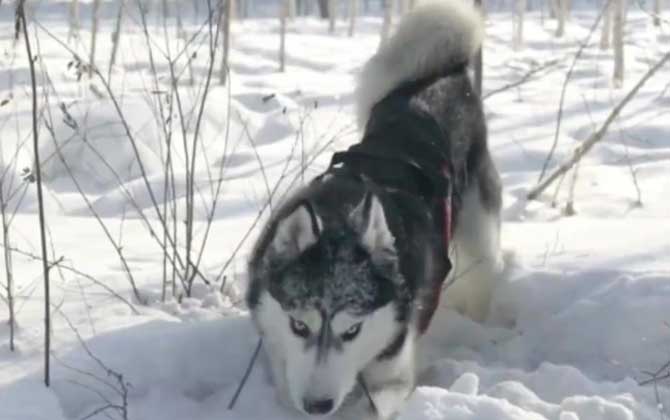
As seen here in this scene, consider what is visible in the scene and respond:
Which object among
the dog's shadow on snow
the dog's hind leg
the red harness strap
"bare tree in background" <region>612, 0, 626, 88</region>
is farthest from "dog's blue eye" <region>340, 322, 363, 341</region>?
"bare tree in background" <region>612, 0, 626, 88</region>

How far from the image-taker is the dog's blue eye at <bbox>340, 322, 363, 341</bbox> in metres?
2.99

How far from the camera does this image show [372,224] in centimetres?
309

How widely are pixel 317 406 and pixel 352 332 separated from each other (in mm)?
250

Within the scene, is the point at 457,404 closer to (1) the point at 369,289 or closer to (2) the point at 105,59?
(1) the point at 369,289

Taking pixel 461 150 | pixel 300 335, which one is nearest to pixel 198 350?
pixel 300 335

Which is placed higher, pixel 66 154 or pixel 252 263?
pixel 252 263

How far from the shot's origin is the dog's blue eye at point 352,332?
9.82 feet

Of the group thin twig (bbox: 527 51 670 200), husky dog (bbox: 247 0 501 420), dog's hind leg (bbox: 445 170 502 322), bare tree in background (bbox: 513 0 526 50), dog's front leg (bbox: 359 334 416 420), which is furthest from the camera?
bare tree in background (bbox: 513 0 526 50)

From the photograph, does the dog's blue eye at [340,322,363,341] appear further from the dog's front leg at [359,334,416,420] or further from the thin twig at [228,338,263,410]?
the thin twig at [228,338,263,410]

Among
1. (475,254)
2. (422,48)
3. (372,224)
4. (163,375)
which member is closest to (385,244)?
(372,224)

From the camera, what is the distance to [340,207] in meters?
3.28

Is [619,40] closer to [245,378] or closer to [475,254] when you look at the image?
[475,254]

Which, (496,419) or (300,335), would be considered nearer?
(496,419)

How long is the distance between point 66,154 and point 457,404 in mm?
5907
